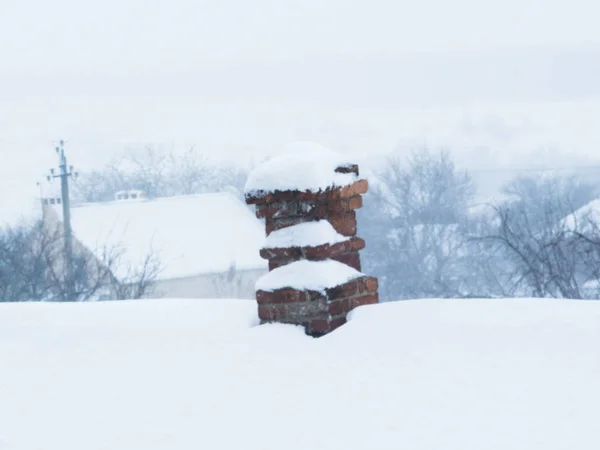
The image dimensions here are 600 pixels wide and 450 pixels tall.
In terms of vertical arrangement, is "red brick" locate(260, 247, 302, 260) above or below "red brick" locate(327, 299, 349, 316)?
above

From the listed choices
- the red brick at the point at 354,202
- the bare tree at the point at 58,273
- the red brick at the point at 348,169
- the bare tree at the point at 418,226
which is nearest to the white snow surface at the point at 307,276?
the red brick at the point at 354,202

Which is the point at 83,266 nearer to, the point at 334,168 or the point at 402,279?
the point at 402,279

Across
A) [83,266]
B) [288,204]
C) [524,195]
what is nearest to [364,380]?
[288,204]

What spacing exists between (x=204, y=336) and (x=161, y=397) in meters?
0.61

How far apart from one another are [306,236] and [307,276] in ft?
0.62

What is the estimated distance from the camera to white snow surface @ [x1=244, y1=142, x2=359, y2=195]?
3.81m

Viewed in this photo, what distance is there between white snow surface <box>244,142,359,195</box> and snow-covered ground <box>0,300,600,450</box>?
1.89ft

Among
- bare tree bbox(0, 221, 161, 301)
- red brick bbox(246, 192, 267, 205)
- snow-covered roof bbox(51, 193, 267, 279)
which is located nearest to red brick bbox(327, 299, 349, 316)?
red brick bbox(246, 192, 267, 205)

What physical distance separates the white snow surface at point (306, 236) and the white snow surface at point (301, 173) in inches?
6.9

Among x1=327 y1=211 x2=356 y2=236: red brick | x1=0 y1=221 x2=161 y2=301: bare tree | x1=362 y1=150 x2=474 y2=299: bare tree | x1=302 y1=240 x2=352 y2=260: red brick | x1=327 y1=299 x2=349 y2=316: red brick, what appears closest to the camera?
x1=327 y1=299 x2=349 y2=316: red brick

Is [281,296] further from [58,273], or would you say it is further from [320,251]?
[58,273]

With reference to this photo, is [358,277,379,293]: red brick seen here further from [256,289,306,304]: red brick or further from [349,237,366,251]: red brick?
[256,289,306,304]: red brick

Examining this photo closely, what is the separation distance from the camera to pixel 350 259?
4094 millimetres

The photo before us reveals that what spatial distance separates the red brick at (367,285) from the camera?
3.96 metres
